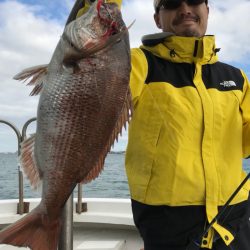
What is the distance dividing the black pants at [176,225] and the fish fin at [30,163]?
38.2 inches

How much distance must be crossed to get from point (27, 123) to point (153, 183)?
6.33 feet

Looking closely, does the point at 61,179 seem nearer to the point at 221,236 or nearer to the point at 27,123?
the point at 221,236

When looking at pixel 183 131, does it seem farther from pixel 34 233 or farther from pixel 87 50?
pixel 34 233

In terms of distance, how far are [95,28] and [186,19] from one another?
1.27m

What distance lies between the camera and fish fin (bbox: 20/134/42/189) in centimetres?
176

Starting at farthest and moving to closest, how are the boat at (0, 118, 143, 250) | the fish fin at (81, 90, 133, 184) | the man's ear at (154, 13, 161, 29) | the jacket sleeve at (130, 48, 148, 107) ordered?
the boat at (0, 118, 143, 250) → the man's ear at (154, 13, 161, 29) → the jacket sleeve at (130, 48, 148, 107) → the fish fin at (81, 90, 133, 184)

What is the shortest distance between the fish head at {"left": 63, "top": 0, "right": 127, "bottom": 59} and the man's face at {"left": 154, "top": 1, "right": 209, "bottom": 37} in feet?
3.69

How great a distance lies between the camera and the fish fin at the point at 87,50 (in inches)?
65.8

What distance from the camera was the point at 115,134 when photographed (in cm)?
175

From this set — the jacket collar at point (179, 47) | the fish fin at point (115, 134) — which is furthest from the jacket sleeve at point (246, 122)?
the fish fin at point (115, 134)

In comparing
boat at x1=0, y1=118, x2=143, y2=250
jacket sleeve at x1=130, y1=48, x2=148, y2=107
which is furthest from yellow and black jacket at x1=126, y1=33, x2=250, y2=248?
boat at x1=0, y1=118, x2=143, y2=250

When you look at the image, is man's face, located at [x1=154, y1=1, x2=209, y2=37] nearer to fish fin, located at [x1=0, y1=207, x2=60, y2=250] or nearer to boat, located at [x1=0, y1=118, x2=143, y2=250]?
fish fin, located at [x1=0, y1=207, x2=60, y2=250]

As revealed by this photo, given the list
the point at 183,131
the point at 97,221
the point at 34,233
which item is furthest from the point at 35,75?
the point at 97,221

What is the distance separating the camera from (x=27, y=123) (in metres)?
3.99
